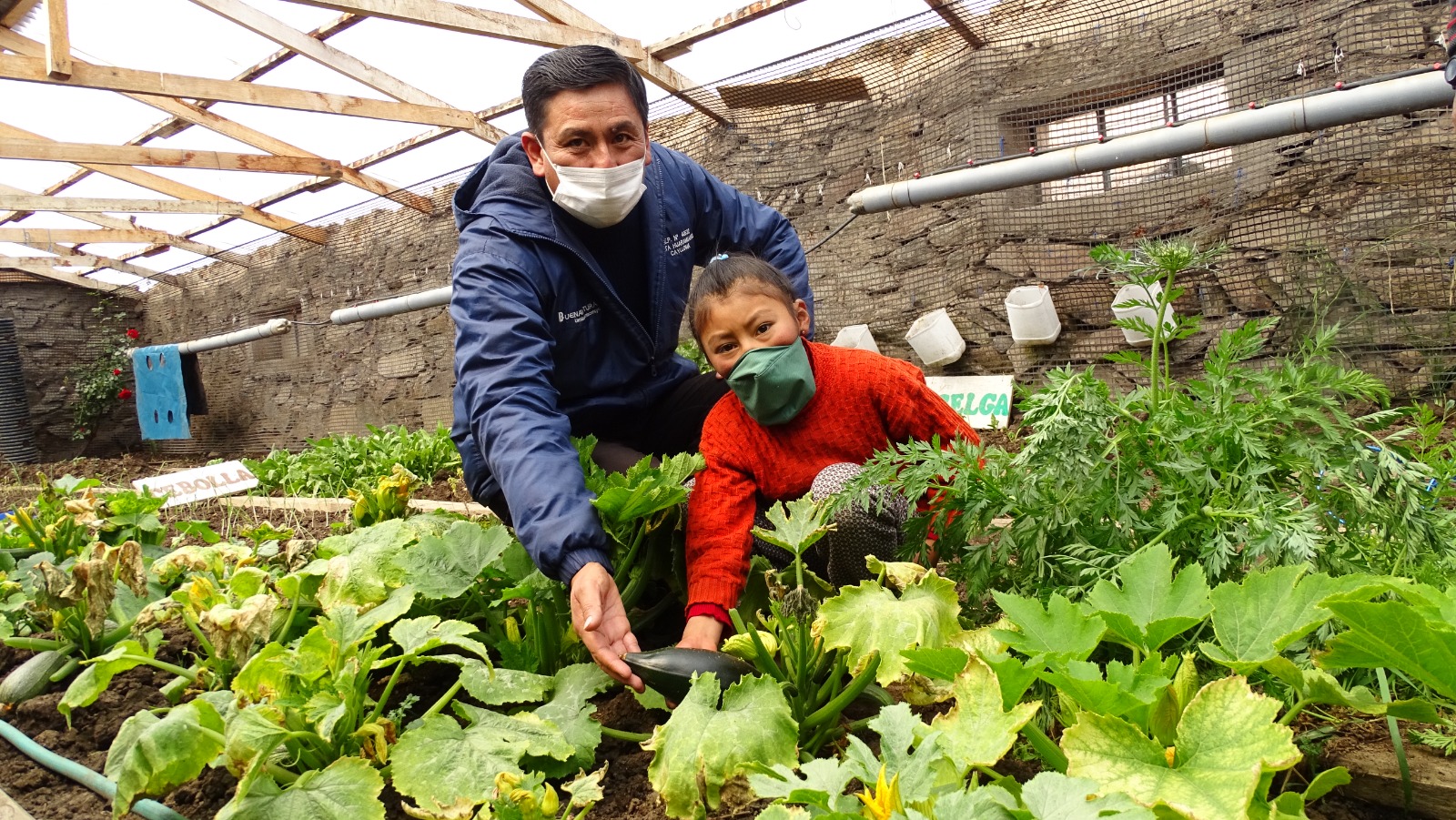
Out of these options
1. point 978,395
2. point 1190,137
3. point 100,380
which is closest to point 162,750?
point 1190,137

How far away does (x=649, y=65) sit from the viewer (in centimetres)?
557

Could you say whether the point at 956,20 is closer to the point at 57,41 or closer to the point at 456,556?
the point at 456,556

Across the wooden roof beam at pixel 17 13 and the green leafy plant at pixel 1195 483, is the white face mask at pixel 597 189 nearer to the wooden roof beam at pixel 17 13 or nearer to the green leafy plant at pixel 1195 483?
the green leafy plant at pixel 1195 483

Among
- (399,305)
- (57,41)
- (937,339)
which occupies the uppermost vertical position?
(57,41)

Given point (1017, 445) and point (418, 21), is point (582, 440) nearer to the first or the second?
point (1017, 445)

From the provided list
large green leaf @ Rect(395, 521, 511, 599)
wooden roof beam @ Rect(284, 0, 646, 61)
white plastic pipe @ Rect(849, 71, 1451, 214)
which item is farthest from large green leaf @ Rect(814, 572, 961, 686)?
wooden roof beam @ Rect(284, 0, 646, 61)

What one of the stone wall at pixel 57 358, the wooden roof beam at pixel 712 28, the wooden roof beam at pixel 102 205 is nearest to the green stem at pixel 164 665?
the wooden roof beam at pixel 712 28

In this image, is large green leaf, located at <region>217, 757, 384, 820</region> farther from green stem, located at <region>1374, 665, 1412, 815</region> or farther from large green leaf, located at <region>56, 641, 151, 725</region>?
green stem, located at <region>1374, 665, 1412, 815</region>

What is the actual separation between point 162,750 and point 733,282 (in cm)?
119

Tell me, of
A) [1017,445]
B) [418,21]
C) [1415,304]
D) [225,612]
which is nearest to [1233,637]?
[225,612]

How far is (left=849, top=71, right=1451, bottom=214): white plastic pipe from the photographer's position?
2.61 meters

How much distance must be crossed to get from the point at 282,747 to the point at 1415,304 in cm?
410

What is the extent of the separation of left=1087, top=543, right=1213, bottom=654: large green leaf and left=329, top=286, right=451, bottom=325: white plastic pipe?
18.4 ft

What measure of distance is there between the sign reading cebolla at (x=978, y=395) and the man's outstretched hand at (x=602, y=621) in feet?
11.0
